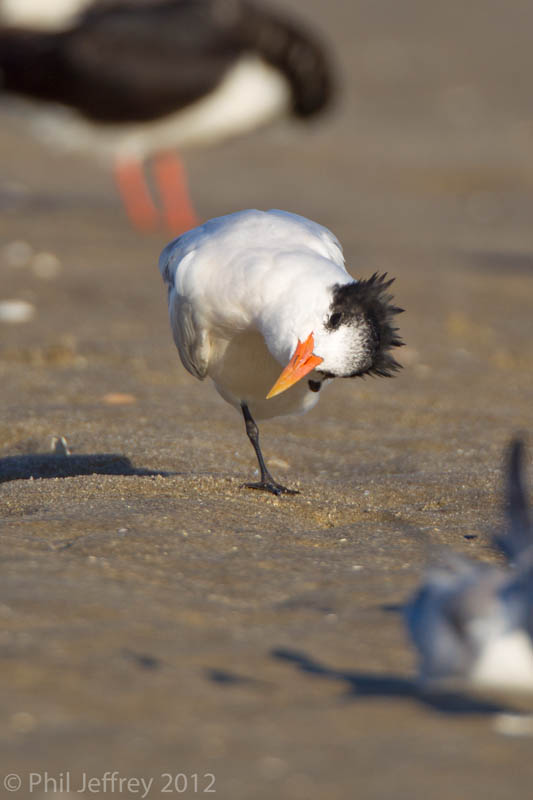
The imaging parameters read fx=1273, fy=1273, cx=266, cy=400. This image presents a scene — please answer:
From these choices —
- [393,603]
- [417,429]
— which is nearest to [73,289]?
[417,429]

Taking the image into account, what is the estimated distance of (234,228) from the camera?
4.06 metres

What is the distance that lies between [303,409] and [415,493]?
1.56 ft

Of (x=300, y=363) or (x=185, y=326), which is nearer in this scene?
(x=300, y=363)

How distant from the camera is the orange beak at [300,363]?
3.45m

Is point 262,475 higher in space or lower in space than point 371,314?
lower

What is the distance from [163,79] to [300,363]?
6835 mm

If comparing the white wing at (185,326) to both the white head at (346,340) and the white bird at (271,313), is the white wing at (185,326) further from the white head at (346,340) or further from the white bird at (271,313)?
the white head at (346,340)

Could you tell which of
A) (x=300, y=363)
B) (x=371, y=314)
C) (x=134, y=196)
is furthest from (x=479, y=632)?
(x=134, y=196)

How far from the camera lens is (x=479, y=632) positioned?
2191mm

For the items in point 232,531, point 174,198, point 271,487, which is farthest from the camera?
point 174,198

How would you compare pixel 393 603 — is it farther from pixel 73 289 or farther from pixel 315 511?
pixel 73 289

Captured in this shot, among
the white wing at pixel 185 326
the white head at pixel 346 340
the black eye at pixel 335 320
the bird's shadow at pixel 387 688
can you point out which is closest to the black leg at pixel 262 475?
the white wing at pixel 185 326

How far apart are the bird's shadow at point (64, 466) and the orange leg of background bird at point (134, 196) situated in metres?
5.83

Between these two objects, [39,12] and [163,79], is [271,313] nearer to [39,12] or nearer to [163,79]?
[163,79]
